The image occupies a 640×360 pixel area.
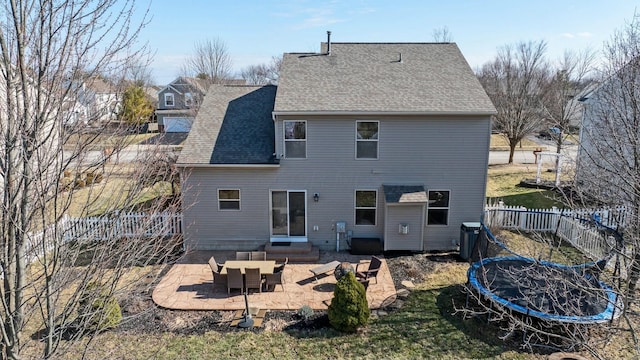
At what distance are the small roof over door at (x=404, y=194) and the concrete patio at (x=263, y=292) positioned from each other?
219 centimetres

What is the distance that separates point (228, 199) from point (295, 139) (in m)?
3.24

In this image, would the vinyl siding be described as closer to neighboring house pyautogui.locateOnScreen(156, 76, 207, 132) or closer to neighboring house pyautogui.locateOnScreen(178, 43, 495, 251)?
neighboring house pyautogui.locateOnScreen(178, 43, 495, 251)

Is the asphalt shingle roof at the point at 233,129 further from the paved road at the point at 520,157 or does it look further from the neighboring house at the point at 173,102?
the neighboring house at the point at 173,102

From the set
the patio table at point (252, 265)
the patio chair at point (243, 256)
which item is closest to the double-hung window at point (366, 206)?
the patio table at point (252, 265)

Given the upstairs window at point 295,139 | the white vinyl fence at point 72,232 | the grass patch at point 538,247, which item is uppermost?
the upstairs window at point 295,139

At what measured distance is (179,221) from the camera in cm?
1588

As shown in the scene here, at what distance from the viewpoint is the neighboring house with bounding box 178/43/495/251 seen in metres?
14.4

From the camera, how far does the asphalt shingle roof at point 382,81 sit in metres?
14.4

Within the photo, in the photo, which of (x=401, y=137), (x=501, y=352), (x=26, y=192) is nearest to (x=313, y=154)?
(x=401, y=137)

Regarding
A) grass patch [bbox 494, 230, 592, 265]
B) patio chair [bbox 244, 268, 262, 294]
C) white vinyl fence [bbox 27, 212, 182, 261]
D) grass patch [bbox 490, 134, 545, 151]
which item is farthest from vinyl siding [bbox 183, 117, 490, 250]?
grass patch [bbox 490, 134, 545, 151]

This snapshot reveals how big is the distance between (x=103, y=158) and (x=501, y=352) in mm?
8710

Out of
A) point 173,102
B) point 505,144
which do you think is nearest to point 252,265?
point 505,144

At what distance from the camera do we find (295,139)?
14656mm

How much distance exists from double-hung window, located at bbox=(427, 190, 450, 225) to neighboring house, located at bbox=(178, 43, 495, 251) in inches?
1.4
